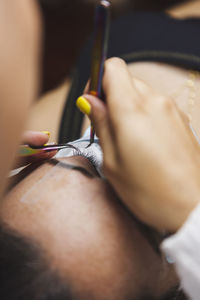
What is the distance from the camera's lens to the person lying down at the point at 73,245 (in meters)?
0.37

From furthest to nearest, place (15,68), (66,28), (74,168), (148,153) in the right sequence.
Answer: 1. (66,28)
2. (74,168)
3. (148,153)
4. (15,68)

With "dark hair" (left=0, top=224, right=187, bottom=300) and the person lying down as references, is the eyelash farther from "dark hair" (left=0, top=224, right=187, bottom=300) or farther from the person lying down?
"dark hair" (left=0, top=224, right=187, bottom=300)

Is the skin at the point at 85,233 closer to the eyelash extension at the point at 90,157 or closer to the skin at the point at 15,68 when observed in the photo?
the eyelash extension at the point at 90,157

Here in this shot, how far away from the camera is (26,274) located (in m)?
0.37

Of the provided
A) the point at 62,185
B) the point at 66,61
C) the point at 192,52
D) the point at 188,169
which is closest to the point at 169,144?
the point at 188,169

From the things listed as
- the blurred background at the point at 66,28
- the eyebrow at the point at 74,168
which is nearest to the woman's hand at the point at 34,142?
the eyebrow at the point at 74,168

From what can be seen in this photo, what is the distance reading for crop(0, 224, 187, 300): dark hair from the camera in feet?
1.19

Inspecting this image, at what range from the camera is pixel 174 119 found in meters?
0.34

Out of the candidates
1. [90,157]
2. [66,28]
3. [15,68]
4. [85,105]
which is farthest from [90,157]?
[66,28]

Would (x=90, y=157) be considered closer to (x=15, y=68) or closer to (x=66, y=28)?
(x=15, y=68)

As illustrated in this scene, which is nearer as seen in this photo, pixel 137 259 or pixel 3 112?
pixel 3 112

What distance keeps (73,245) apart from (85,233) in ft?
0.07

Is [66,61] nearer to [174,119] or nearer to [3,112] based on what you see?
[174,119]

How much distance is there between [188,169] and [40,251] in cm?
21
